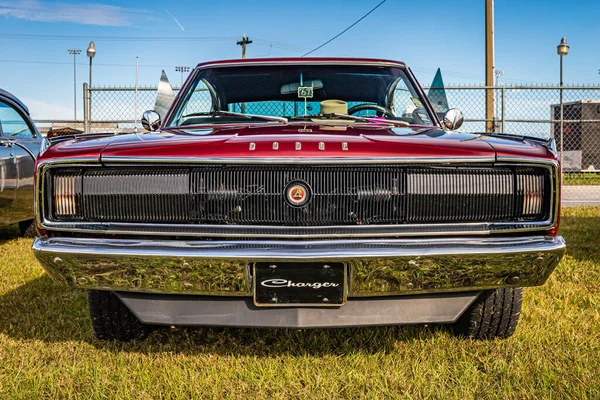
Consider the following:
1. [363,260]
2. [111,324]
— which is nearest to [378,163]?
[363,260]

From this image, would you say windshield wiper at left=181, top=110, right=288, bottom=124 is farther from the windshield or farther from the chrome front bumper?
the chrome front bumper

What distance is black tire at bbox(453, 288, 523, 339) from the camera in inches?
111

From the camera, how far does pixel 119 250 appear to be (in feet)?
7.68

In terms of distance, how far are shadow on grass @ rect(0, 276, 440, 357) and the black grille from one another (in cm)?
81

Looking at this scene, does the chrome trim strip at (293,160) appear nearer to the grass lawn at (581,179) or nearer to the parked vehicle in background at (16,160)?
the parked vehicle in background at (16,160)

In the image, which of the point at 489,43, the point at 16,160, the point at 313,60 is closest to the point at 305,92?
the point at 313,60

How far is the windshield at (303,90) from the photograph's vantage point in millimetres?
3650

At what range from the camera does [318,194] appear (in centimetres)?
237

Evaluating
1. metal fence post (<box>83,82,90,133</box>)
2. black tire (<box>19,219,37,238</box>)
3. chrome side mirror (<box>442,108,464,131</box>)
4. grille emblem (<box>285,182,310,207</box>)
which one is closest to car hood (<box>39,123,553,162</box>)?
grille emblem (<box>285,182,310,207</box>)

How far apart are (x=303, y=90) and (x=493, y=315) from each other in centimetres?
175

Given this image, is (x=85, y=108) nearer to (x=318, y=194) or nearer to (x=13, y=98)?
(x=13, y=98)

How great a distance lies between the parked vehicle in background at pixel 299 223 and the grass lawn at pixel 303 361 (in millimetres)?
258

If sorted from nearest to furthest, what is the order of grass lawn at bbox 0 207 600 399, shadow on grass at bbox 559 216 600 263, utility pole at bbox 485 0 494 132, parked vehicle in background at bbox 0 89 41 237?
grass lawn at bbox 0 207 600 399
shadow on grass at bbox 559 216 600 263
parked vehicle in background at bbox 0 89 41 237
utility pole at bbox 485 0 494 132

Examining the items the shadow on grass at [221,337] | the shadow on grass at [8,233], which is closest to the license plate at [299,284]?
the shadow on grass at [221,337]
